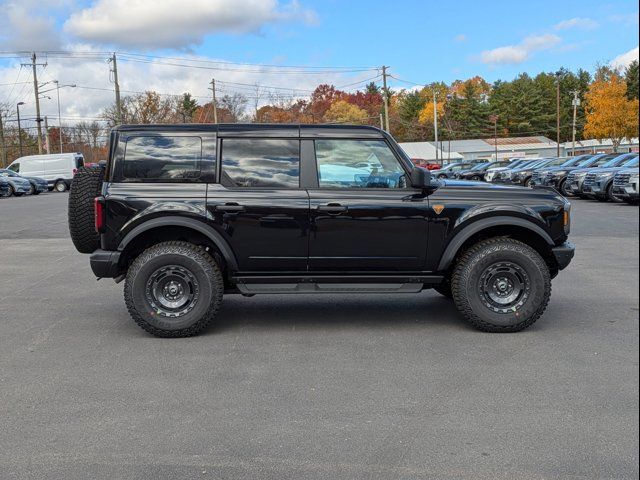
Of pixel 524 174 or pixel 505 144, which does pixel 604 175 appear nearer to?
pixel 524 174

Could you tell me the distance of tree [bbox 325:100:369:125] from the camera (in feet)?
276

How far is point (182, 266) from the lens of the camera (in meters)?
5.68

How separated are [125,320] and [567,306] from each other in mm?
4782

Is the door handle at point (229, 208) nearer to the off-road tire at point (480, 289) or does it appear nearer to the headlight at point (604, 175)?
the off-road tire at point (480, 289)

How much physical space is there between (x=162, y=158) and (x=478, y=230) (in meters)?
3.03

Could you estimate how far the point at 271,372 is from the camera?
477 cm

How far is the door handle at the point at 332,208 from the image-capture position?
223 inches

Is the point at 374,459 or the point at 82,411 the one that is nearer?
the point at 374,459

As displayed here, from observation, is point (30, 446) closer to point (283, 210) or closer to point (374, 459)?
point (374, 459)

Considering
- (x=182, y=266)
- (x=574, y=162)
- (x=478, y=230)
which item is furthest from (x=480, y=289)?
(x=574, y=162)

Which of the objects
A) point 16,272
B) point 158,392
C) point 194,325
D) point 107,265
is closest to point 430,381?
point 158,392

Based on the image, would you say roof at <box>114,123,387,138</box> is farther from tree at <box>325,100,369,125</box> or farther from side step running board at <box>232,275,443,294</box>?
tree at <box>325,100,369,125</box>

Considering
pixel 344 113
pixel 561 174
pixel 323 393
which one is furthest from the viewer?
pixel 344 113

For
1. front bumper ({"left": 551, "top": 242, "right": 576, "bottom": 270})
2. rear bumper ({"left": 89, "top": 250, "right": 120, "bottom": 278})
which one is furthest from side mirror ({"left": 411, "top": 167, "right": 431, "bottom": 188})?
rear bumper ({"left": 89, "top": 250, "right": 120, "bottom": 278})
